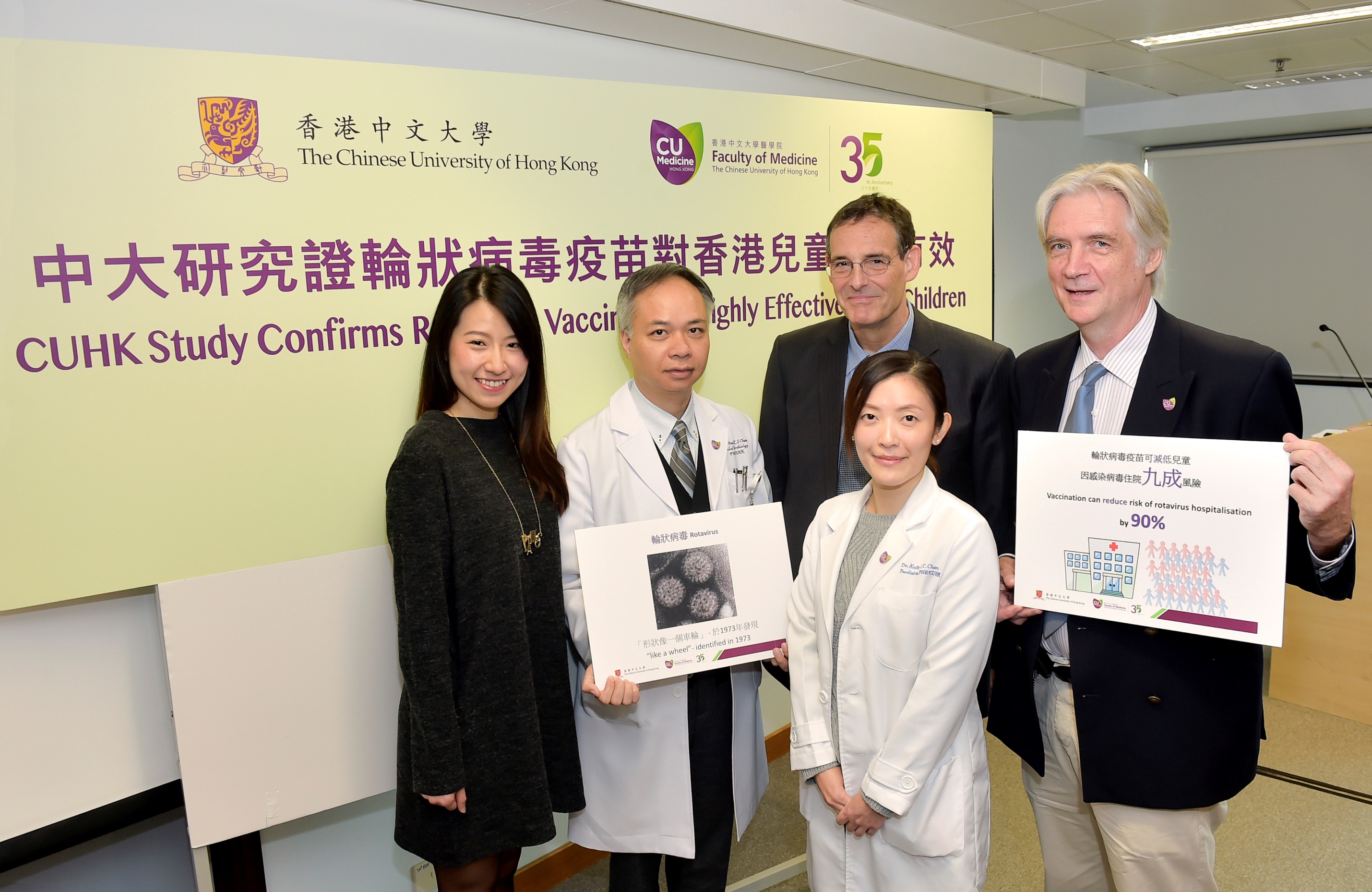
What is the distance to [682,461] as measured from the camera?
2.33 m

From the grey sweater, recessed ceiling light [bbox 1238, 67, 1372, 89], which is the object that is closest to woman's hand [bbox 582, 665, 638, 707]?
the grey sweater

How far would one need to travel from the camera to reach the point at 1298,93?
6.45m

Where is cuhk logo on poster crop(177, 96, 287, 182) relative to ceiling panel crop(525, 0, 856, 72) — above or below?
below

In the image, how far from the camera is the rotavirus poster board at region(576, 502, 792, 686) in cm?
211

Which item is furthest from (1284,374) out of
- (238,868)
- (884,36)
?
(884,36)

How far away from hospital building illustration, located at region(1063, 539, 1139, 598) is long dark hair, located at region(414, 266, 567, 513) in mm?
1188

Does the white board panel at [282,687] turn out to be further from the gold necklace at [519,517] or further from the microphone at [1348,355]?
the microphone at [1348,355]

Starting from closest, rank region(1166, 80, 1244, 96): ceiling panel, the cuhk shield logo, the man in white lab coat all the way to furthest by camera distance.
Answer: the man in white lab coat
the cuhk shield logo
region(1166, 80, 1244, 96): ceiling panel

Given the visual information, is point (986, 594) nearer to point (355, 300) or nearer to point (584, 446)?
point (584, 446)

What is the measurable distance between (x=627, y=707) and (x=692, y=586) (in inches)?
15.5

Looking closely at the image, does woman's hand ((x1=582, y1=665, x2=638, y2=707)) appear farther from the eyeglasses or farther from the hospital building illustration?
the eyeglasses

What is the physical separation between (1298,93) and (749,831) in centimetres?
655

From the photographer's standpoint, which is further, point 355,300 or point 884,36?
point 884,36

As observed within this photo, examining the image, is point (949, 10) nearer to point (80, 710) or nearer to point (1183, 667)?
point (1183, 667)
